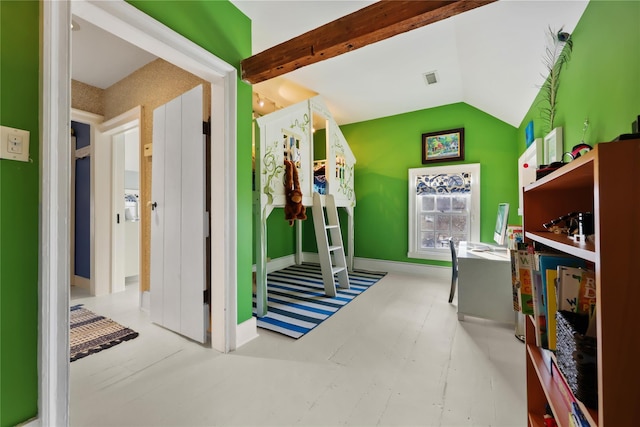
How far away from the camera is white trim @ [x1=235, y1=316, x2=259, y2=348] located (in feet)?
6.57

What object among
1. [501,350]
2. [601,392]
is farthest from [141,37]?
[501,350]

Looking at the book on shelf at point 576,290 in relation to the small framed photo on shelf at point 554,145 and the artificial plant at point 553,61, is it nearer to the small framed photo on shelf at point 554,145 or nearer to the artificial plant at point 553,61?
the small framed photo on shelf at point 554,145

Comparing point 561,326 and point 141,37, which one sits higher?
point 141,37

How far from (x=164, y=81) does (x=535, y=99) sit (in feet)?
11.5

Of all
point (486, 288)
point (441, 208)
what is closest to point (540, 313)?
point (486, 288)

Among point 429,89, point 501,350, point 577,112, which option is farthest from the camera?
point 429,89

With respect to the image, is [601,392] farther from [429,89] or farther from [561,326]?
[429,89]

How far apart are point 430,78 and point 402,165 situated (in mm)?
1378

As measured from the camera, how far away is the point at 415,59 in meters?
2.66

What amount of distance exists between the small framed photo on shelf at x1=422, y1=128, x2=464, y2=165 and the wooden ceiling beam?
9.03ft

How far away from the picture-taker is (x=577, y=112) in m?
1.56

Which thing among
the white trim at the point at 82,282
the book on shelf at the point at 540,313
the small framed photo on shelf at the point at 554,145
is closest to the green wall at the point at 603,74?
the small framed photo on shelf at the point at 554,145

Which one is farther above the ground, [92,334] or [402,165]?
[402,165]

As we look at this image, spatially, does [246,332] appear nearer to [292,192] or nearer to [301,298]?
[301,298]
